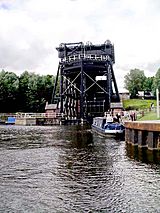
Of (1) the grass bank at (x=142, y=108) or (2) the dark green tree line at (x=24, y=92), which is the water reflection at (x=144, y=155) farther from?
(2) the dark green tree line at (x=24, y=92)

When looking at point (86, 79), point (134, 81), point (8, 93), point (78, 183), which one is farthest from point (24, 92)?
point (78, 183)

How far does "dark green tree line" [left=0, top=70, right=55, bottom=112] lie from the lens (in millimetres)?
108188

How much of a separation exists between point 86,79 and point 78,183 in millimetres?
76094

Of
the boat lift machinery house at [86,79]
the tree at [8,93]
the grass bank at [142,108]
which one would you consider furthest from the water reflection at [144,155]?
the tree at [8,93]

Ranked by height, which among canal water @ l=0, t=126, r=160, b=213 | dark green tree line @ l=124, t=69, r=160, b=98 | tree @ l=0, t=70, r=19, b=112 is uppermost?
dark green tree line @ l=124, t=69, r=160, b=98

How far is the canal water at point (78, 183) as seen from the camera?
13281 mm

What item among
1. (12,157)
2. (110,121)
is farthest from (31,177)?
(110,121)

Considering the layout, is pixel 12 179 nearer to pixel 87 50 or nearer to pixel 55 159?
pixel 55 159

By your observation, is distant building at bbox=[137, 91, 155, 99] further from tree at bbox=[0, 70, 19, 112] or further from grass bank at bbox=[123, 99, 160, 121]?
tree at bbox=[0, 70, 19, 112]

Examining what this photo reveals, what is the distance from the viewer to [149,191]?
594 inches

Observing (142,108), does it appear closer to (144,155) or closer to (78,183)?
(144,155)

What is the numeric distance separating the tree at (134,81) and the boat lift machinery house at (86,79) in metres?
61.8

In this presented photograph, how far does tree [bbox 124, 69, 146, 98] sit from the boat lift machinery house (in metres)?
61.8

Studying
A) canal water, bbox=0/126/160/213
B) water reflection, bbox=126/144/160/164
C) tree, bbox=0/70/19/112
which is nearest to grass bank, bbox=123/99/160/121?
water reflection, bbox=126/144/160/164
